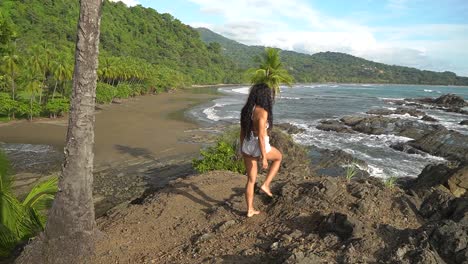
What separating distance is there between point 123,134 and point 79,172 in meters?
21.6

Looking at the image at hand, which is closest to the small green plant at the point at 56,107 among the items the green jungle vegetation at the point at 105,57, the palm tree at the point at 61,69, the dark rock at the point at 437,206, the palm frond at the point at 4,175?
the green jungle vegetation at the point at 105,57

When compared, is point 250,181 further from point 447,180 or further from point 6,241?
point 447,180

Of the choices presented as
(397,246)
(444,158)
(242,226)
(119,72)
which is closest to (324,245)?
(397,246)

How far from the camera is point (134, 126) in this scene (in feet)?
100

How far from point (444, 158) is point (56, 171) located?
2211 cm

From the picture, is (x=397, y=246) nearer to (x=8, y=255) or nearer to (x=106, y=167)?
(x=8, y=255)

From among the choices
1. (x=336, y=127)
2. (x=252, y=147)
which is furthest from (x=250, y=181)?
(x=336, y=127)

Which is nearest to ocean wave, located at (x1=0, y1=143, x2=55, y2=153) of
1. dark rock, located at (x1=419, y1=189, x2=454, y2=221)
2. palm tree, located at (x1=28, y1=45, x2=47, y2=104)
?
palm tree, located at (x1=28, y1=45, x2=47, y2=104)

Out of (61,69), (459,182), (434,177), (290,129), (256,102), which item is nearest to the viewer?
(256,102)

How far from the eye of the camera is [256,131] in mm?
6051

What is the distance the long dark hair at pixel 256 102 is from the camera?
5.93 meters

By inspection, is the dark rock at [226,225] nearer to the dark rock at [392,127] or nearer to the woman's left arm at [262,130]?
the woman's left arm at [262,130]

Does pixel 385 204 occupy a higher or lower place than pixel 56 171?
higher

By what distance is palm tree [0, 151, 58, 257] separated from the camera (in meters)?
6.03
